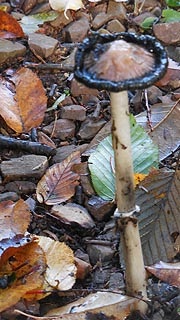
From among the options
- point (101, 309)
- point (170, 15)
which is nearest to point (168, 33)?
point (170, 15)

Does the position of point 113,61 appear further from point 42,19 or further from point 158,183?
point 42,19

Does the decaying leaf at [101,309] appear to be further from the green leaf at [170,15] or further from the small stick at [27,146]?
the green leaf at [170,15]

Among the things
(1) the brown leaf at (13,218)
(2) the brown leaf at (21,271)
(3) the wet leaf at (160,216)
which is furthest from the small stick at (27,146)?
(2) the brown leaf at (21,271)

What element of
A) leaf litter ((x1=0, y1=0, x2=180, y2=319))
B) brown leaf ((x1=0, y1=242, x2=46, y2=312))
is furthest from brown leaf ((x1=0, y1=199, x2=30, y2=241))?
brown leaf ((x1=0, y1=242, x2=46, y2=312))

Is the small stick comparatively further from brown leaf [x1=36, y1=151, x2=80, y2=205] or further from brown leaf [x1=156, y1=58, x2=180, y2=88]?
brown leaf [x1=156, y1=58, x2=180, y2=88]

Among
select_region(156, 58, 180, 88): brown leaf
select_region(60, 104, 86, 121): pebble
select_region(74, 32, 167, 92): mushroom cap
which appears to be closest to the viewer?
select_region(74, 32, 167, 92): mushroom cap

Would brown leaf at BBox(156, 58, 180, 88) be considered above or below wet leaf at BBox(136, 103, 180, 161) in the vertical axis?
above

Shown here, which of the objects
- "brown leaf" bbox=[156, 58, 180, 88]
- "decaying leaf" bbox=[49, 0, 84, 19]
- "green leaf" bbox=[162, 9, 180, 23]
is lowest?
"brown leaf" bbox=[156, 58, 180, 88]

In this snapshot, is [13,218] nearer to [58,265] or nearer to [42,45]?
[58,265]
